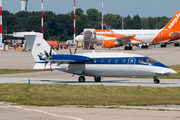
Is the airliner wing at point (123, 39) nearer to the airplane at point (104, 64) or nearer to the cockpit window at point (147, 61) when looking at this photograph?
the airplane at point (104, 64)

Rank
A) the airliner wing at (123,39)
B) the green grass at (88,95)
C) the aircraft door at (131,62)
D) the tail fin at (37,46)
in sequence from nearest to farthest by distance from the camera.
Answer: the green grass at (88,95)
the aircraft door at (131,62)
the tail fin at (37,46)
the airliner wing at (123,39)

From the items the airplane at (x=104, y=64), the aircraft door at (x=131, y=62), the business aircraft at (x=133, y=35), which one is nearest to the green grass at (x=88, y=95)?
the airplane at (x=104, y=64)

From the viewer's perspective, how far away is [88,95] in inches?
970

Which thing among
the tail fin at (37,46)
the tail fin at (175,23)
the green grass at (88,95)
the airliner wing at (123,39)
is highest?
the tail fin at (175,23)

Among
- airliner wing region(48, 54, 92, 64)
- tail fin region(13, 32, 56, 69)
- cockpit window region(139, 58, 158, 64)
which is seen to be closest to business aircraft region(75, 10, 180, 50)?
tail fin region(13, 32, 56, 69)

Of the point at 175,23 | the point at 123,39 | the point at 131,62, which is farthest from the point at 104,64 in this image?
the point at 175,23

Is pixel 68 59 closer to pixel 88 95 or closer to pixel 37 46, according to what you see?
pixel 37 46

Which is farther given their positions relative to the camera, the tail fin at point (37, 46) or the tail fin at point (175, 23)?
the tail fin at point (175, 23)

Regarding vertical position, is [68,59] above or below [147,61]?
above

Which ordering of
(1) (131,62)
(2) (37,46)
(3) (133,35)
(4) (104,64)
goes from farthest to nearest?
(3) (133,35) → (2) (37,46) → (4) (104,64) → (1) (131,62)

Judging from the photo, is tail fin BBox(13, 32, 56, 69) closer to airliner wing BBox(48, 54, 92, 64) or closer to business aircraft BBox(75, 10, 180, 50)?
airliner wing BBox(48, 54, 92, 64)

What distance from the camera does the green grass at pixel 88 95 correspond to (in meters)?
20.9

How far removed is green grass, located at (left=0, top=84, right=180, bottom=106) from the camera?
20906mm

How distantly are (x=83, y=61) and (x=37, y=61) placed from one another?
5.09 metres
